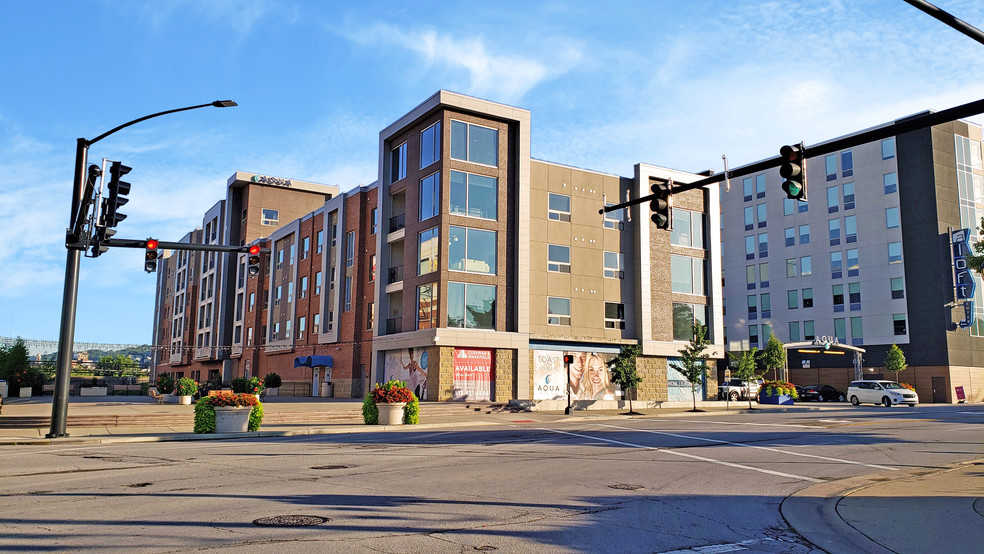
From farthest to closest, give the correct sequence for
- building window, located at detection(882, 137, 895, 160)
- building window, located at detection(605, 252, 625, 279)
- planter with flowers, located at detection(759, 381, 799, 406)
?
1. building window, located at detection(882, 137, 895, 160)
2. planter with flowers, located at detection(759, 381, 799, 406)
3. building window, located at detection(605, 252, 625, 279)

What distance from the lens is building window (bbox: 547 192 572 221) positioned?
4536 cm

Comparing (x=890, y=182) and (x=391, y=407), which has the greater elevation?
(x=890, y=182)

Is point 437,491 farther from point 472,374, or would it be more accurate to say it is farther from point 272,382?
point 272,382

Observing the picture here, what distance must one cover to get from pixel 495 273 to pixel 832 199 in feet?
139

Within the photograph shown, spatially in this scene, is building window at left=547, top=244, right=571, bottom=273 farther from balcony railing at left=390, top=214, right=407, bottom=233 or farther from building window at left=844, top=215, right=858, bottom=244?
building window at left=844, top=215, right=858, bottom=244

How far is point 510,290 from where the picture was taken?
42.7 meters

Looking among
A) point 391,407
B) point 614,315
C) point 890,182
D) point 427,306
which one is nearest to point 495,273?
point 427,306

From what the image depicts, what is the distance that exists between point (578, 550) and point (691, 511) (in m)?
3.08

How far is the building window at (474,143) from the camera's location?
42.0 metres

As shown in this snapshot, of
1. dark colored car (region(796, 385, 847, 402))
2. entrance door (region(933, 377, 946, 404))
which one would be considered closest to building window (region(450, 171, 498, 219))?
dark colored car (region(796, 385, 847, 402))

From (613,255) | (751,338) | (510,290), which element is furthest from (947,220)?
(510,290)

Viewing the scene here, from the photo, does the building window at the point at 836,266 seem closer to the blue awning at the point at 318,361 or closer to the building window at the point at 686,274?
the building window at the point at 686,274

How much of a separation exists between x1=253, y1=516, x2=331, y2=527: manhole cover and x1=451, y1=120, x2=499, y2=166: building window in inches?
1358

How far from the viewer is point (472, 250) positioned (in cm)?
4147
